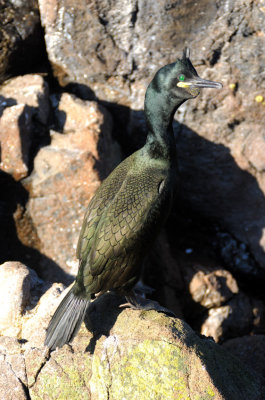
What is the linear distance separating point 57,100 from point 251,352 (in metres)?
3.09

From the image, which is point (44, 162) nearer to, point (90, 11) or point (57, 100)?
point (57, 100)

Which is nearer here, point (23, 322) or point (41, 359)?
point (41, 359)

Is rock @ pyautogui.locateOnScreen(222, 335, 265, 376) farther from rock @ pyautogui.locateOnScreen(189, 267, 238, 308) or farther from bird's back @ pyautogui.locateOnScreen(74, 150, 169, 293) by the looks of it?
bird's back @ pyautogui.locateOnScreen(74, 150, 169, 293)

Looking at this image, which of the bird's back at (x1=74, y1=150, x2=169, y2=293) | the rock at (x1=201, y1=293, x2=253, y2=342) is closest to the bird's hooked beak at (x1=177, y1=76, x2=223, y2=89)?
the bird's back at (x1=74, y1=150, x2=169, y2=293)

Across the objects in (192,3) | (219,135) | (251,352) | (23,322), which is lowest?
(251,352)

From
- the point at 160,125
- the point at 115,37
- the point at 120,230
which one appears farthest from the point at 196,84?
the point at 115,37

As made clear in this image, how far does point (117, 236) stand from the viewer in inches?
150

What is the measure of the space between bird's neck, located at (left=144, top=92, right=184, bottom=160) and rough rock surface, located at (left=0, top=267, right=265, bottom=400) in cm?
125

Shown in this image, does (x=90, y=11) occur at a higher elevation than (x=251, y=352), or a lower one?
higher

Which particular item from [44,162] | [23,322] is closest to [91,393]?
[23,322]

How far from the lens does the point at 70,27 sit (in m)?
5.52

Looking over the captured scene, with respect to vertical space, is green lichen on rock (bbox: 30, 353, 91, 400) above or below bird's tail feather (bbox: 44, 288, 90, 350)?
below

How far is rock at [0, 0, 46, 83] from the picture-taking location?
5477mm

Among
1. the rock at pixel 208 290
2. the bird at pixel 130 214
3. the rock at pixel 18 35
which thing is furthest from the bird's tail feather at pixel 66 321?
the rock at pixel 18 35
